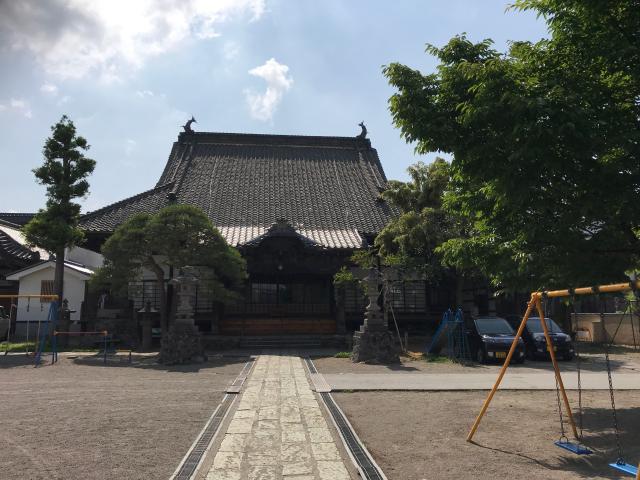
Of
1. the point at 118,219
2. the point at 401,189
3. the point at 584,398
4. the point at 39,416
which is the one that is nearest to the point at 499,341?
the point at 584,398

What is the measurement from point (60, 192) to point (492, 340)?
54.8ft

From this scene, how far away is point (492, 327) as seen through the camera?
15609 millimetres

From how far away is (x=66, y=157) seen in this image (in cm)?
1783

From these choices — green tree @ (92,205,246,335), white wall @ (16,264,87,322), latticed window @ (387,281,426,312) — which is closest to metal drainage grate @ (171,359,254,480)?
green tree @ (92,205,246,335)

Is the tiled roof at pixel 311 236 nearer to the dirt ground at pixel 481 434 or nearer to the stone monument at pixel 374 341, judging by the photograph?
the stone monument at pixel 374 341

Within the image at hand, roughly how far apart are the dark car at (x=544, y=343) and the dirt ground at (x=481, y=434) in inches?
230

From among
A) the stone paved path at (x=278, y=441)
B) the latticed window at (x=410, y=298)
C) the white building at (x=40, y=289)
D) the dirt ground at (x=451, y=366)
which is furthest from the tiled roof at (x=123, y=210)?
the stone paved path at (x=278, y=441)

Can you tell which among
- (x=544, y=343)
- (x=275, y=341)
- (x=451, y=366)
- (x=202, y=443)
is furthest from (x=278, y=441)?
(x=275, y=341)

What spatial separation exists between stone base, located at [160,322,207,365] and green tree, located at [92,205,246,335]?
1587 mm

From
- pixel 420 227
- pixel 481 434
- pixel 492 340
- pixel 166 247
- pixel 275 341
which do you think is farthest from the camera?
pixel 275 341

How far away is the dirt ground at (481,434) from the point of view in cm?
500

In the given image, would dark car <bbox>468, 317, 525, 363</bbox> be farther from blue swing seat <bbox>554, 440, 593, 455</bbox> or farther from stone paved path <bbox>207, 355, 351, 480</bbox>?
blue swing seat <bbox>554, 440, 593, 455</bbox>

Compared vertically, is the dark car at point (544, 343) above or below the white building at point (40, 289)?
below

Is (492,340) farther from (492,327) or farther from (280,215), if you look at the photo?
(280,215)
